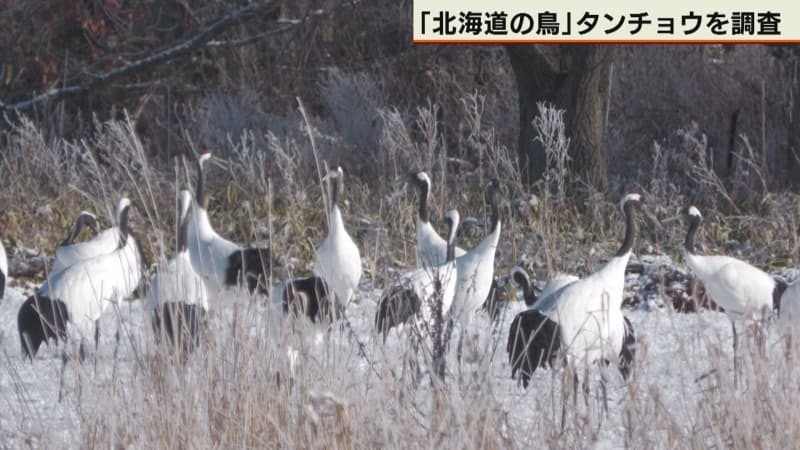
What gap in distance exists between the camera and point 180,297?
5.54 meters

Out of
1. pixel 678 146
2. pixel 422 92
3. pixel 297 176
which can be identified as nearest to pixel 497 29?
pixel 297 176

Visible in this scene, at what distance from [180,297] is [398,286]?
0.88m

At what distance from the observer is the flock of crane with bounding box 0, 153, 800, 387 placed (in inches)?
210

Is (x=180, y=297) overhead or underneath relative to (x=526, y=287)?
overhead

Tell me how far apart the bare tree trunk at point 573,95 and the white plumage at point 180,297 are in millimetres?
3485

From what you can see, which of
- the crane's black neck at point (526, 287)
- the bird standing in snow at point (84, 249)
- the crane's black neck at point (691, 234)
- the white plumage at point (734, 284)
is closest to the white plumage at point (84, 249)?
the bird standing in snow at point (84, 249)

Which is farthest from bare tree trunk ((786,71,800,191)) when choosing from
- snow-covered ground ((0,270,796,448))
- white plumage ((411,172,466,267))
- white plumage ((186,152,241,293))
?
white plumage ((186,152,241,293))

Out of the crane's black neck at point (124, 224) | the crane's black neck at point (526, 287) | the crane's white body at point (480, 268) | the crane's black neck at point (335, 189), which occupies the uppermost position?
the crane's black neck at point (335, 189)

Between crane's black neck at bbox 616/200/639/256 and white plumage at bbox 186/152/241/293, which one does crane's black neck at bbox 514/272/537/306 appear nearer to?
crane's black neck at bbox 616/200/639/256

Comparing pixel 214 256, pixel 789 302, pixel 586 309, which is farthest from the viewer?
pixel 214 256

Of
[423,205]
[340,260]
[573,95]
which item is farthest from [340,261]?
[573,95]

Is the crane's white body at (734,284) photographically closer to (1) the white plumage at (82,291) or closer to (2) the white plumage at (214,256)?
(2) the white plumage at (214,256)

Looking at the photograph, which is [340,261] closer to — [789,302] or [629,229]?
[629,229]

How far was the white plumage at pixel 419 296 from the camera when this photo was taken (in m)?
4.36
